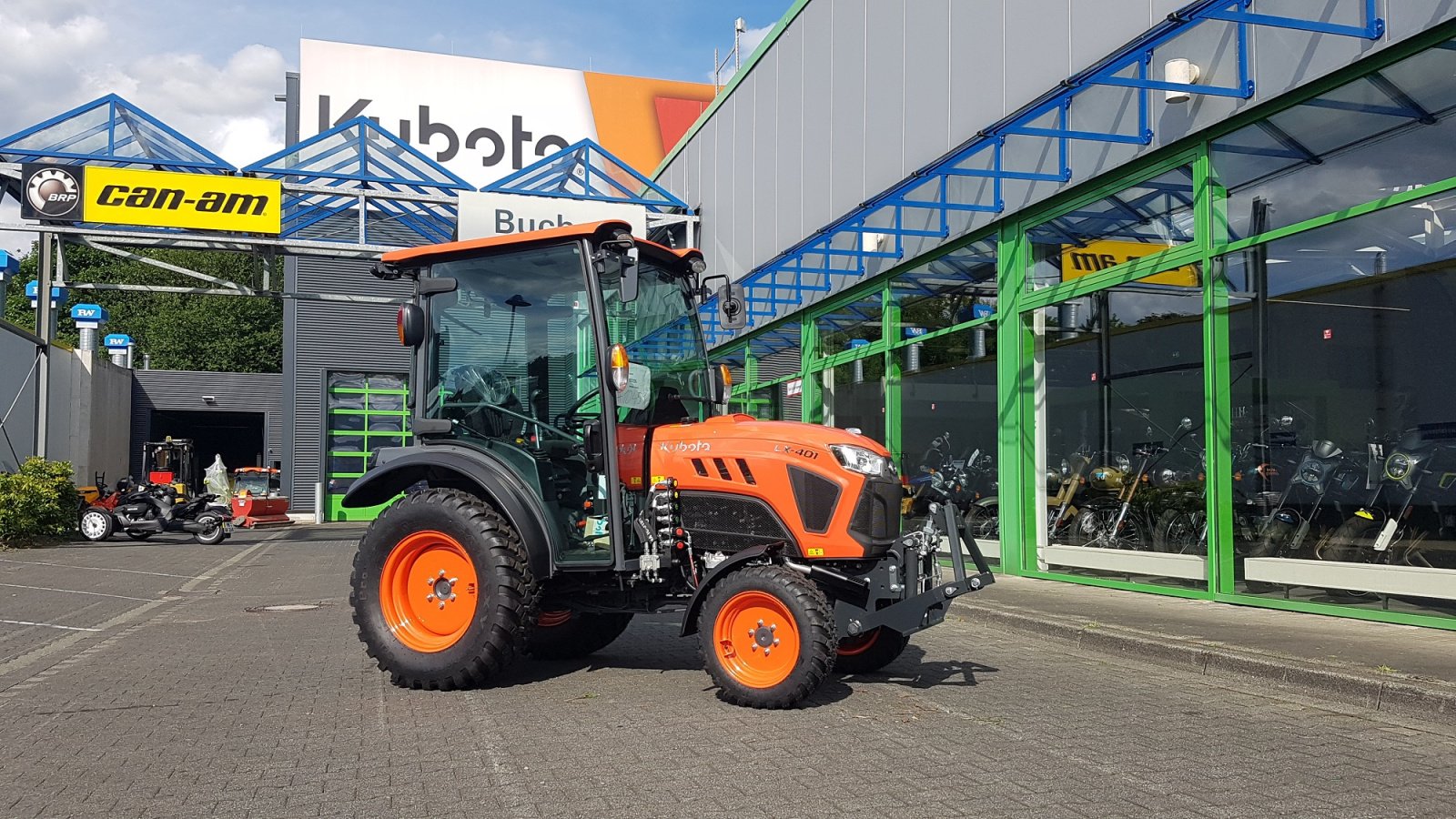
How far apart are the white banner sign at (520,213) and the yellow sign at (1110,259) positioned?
29.3 feet

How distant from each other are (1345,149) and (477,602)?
6734mm

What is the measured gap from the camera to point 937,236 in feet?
46.2

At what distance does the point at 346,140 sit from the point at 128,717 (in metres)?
17.2

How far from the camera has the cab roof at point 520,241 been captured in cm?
653

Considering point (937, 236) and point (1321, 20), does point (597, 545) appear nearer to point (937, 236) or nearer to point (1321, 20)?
point (1321, 20)

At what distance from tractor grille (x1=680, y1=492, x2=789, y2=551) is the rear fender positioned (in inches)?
29.7

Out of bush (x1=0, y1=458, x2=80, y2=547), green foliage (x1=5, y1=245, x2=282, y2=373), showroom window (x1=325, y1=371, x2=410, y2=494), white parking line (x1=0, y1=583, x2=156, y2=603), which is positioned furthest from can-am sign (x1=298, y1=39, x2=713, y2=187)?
green foliage (x1=5, y1=245, x2=282, y2=373)

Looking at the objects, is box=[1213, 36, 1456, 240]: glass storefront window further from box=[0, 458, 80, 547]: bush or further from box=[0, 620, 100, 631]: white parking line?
box=[0, 458, 80, 547]: bush

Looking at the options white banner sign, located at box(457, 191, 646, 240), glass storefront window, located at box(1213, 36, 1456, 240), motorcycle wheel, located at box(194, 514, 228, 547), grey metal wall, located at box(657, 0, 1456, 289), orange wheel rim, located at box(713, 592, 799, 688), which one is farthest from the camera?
motorcycle wheel, located at box(194, 514, 228, 547)

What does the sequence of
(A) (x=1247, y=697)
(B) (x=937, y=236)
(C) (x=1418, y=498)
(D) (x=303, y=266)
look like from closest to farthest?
(A) (x=1247, y=697)
(C) (x=1418, y=498)
(B) (x=937, y=236)
(D) (x=303, y=266)

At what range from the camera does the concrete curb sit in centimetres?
577

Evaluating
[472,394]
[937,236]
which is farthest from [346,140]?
[472,394]

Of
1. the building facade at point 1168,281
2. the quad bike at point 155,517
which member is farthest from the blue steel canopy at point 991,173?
the quad bike at point 155,517

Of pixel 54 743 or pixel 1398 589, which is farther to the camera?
pixel 1398 589
